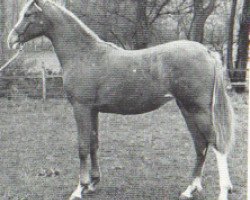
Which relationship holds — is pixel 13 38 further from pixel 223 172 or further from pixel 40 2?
pixel 223 172

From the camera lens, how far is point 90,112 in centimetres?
502

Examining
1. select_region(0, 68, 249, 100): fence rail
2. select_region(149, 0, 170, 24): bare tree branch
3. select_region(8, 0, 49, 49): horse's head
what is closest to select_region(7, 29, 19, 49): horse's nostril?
select_region(8, 0, 49, 49): horse's head

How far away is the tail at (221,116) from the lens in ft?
15.8

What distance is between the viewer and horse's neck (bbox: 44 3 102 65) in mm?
5074

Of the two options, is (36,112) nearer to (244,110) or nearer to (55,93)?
(55,93)

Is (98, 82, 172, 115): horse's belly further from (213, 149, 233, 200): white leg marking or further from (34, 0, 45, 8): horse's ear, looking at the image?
(34, 0, 45, 8): horse's ear

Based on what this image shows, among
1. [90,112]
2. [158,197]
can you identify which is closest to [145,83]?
[90,112]

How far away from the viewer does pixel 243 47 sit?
1623 cm

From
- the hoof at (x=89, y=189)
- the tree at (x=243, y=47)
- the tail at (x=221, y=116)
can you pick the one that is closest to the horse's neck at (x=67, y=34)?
the tail at (x=221, y=116)

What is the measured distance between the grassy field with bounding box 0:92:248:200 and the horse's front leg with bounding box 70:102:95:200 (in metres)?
0.21

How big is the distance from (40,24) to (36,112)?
22.8 feet

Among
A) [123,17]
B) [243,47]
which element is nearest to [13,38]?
[123,17]

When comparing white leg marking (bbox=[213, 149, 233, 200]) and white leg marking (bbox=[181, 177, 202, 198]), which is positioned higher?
white leg marking (bbox=[213, 149, 233, 200])

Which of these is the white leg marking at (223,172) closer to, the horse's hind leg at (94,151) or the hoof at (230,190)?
the hoof at (230,190)
